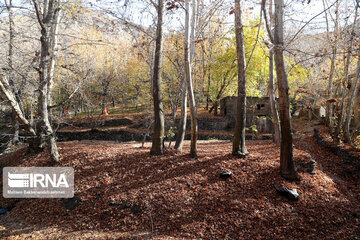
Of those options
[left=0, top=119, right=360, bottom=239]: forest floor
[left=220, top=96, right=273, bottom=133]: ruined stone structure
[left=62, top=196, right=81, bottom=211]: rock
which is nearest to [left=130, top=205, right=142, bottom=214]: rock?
[left=0, top=119, right=360, bottom=239]: forest floor

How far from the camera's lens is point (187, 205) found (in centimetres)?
479

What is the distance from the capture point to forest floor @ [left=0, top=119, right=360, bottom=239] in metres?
4.22

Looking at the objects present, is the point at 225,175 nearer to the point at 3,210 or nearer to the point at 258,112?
the point at 3,210

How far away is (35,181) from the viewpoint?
6211mm

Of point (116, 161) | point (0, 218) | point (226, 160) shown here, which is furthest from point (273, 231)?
point (0, 218)

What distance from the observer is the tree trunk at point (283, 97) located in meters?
5.07

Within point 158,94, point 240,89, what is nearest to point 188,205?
point 158,94

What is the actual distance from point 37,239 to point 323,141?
1305 centimetres

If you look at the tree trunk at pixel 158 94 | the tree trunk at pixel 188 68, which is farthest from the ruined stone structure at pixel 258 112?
the tree trunk at pixel 158 94

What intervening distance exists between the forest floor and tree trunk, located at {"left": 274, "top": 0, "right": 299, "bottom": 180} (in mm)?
364

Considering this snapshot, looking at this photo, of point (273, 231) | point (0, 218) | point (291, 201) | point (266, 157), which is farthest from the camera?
point (266, 157)

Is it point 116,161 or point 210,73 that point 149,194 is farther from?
point 210,73

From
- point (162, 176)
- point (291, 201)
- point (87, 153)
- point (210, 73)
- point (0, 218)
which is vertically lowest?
point (0, 218)

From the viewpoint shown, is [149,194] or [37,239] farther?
[149,194]
